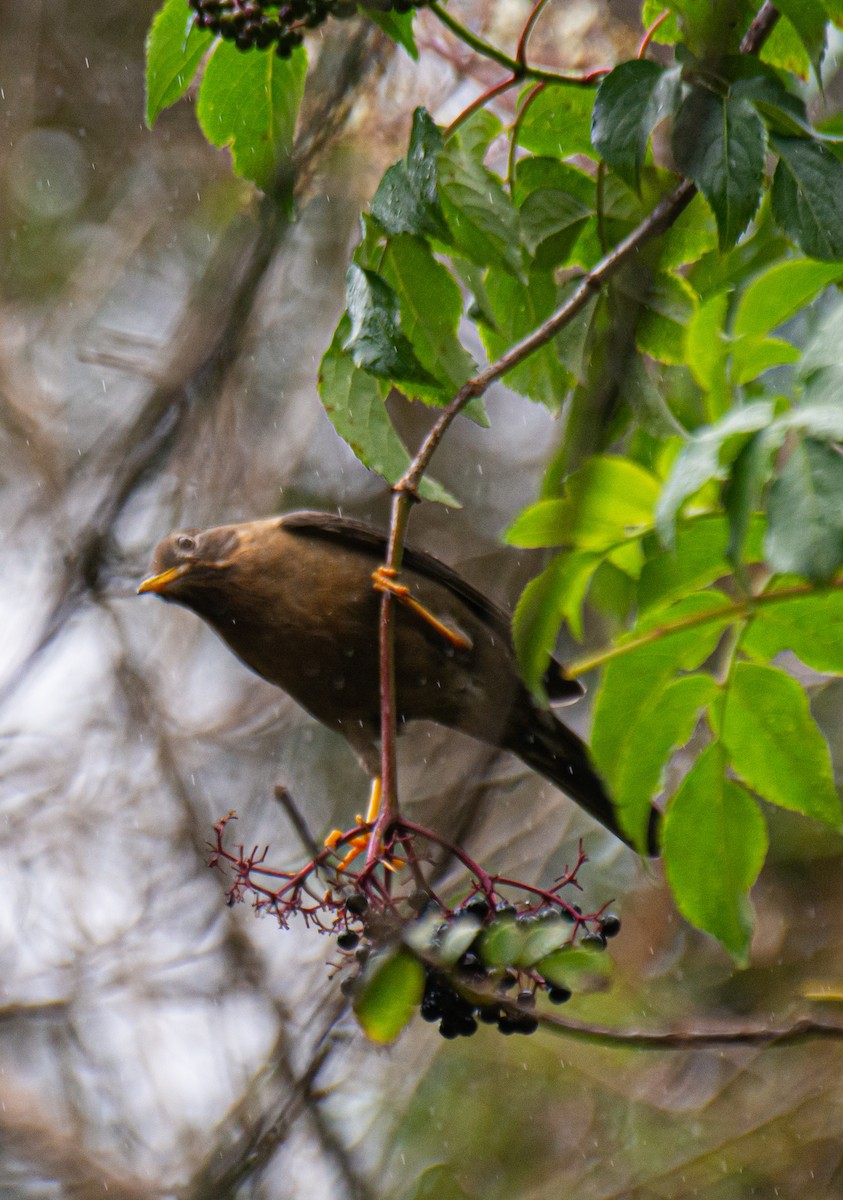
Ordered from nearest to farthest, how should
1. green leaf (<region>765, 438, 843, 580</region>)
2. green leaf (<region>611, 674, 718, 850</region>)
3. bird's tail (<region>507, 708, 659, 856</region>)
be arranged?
green leaf (<region>765, 438, 843, 580</region>), green leaf (<region>611, 674, 718, 850</region>), bird's tail (<region>507, 708, 659, 856</region>)

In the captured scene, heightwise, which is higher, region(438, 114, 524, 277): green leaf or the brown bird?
region(438, 114, 524, 277): green leaf

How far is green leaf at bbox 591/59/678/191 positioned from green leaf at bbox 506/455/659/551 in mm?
396

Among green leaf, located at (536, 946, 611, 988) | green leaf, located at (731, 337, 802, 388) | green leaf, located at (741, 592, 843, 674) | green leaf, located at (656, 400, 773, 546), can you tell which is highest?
green leaf, located at (731, 337, 802, 388)

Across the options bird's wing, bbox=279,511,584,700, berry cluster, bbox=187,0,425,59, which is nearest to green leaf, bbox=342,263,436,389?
berry cluster, bbox=187,0,425,59

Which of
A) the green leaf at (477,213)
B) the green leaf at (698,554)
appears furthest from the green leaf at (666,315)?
the green leaf at (698,554)

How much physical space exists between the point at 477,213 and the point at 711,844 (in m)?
1.02

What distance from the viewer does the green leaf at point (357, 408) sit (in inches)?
82.2

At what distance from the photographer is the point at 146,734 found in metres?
7.61

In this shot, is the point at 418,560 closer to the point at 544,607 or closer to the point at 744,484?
the point at 544,607

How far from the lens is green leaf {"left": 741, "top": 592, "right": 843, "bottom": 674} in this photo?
172cm

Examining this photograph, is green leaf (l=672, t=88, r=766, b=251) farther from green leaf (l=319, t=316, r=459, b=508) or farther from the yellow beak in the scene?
the yellow beak

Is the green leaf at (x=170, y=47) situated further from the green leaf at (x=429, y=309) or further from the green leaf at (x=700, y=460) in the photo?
the green leaf at (x=700, y=460)

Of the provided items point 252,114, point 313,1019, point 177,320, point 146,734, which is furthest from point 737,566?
point 146,734

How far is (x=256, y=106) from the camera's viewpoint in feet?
7.08
